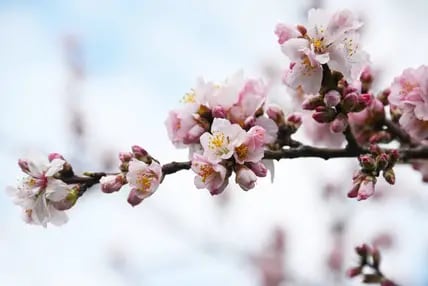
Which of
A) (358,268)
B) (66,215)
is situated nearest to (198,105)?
(66,215)

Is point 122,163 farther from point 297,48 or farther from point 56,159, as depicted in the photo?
point 297,48

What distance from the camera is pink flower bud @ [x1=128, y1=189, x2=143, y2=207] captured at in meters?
1.82

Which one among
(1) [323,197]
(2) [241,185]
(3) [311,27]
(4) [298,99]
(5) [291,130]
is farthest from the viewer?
(1) [323,197]

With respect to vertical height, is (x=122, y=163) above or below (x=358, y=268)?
above

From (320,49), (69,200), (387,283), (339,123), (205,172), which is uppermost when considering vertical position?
(320,49)

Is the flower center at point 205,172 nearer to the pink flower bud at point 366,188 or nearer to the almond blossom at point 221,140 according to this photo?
the almond blossom at point 221,140

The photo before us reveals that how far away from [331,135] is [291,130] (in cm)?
46

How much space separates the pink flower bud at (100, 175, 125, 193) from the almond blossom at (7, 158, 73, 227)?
11cm

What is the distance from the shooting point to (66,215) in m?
1.90

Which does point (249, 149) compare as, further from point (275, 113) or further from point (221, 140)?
point (275, 113)

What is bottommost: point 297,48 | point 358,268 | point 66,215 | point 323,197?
point 323,197

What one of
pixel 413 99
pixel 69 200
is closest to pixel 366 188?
pixel 413 99

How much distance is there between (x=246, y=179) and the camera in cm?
171

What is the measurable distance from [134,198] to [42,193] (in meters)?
0.24
